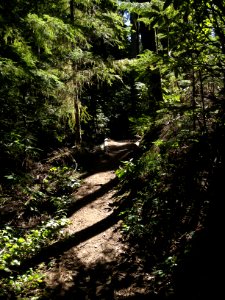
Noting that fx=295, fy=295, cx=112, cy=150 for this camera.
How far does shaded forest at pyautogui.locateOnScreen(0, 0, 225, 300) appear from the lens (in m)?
4.66

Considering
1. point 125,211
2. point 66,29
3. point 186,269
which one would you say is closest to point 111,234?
point 125,211

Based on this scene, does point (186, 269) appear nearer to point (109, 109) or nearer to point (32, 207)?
point (32, 207)

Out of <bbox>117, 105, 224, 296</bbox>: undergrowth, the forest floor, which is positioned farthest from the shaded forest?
the forest floor

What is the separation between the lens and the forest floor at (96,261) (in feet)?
18.3

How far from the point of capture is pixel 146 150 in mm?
10609

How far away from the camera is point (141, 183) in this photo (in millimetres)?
8922

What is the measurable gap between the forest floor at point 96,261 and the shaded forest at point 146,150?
24 cm

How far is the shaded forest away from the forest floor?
242mm

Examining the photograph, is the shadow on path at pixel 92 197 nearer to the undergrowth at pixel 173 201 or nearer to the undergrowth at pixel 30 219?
the undergrowth at pixel 30 219

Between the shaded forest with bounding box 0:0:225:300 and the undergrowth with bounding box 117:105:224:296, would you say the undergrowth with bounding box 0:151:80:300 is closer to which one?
the shaded forest with bounding box 0:0:225:300

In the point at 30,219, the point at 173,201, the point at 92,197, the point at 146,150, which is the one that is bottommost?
the point at 30,219

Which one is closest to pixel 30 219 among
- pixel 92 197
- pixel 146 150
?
pixel 92 197

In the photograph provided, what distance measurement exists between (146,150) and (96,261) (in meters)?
4.93

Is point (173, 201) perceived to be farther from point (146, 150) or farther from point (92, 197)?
point (92, 197)
